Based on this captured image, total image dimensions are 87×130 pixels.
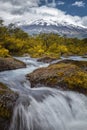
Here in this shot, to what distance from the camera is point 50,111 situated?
15812mm

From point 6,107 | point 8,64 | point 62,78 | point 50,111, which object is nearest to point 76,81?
point 62,78

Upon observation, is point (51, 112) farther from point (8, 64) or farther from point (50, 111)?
point (8, 64)

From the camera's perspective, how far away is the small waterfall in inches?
555

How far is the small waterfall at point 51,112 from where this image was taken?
1410 centimetres

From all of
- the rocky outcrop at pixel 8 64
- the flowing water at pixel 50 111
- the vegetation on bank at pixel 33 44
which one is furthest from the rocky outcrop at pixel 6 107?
the vegetation on bank at pixel 33 44

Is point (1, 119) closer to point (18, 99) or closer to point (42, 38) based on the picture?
point (18, 99)

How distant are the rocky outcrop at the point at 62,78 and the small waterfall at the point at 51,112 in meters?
0.79

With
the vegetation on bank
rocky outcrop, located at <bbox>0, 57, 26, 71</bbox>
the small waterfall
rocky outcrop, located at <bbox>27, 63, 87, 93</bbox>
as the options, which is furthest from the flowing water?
the vegetation on bank

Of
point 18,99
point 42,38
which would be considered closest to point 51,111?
point 18,99

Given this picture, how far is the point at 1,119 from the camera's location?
13.5 meters

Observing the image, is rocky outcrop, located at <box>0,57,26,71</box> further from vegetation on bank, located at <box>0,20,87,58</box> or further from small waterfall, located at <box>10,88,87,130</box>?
vegetation on bank, located at <box>0,20,87,58</box>

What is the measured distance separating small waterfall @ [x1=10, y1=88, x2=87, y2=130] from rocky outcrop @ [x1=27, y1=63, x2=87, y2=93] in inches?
31.0

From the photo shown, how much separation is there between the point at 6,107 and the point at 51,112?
3.03m

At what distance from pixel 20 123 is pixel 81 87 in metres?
6.89
